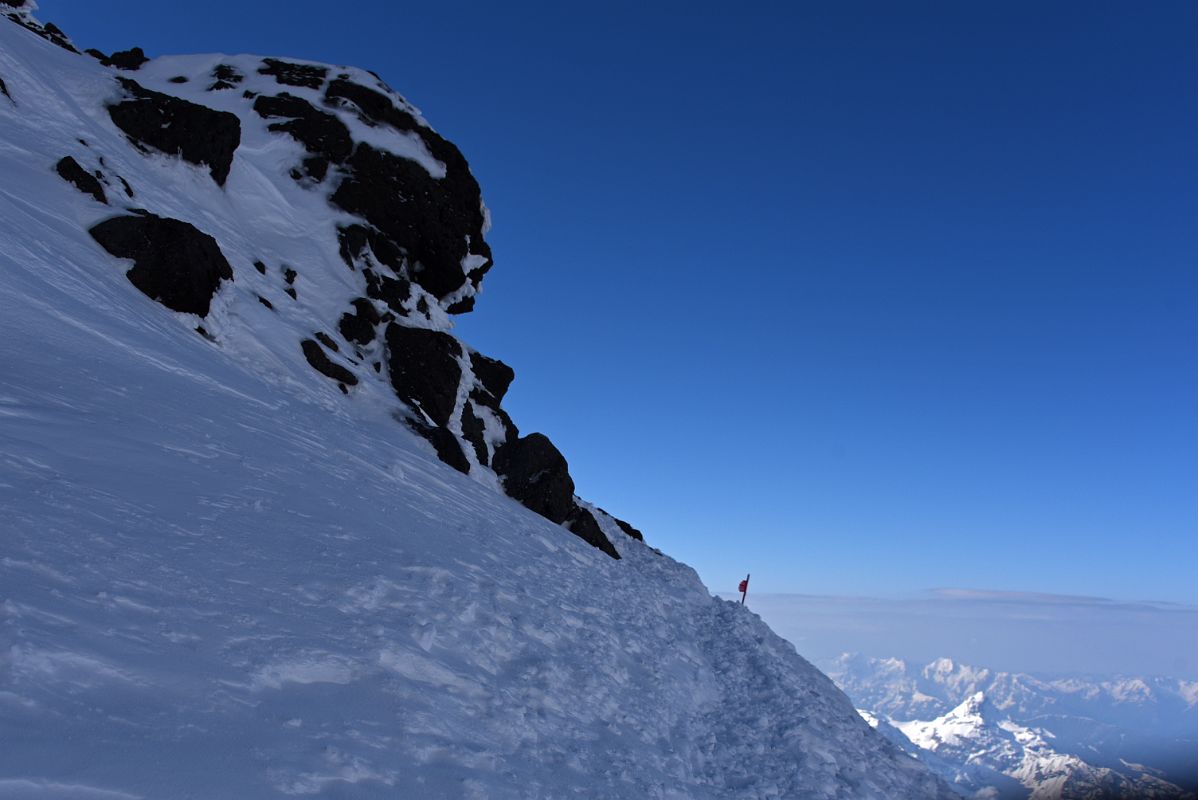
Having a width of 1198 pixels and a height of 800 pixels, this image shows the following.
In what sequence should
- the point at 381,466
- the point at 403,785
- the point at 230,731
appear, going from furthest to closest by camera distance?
the point at 381,466 < the point at 403,785 < the point at 230,731

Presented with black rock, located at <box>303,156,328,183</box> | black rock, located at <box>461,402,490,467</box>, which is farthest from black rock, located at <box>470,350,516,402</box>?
black rock, located at <box>303,156,328,183</box>

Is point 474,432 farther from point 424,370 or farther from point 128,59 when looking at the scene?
point 128,59

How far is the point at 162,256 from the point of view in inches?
706

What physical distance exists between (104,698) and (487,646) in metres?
5.15

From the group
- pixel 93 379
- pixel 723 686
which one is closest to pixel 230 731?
pixel 93 379

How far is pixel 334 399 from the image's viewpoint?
68.2ft

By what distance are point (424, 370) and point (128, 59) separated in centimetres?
3244

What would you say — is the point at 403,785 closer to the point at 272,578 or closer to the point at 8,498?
the point at 272,578

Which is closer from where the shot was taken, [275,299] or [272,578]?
[272,578]

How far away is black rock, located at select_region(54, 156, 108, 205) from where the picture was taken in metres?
18.3

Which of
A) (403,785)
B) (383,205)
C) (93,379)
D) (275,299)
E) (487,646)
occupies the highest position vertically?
(383,205)

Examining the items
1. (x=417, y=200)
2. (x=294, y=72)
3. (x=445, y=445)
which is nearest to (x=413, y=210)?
(x=417, y=200)

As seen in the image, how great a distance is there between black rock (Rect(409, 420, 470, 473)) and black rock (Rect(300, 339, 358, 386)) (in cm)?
269

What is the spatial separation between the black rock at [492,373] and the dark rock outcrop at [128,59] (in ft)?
95.1
